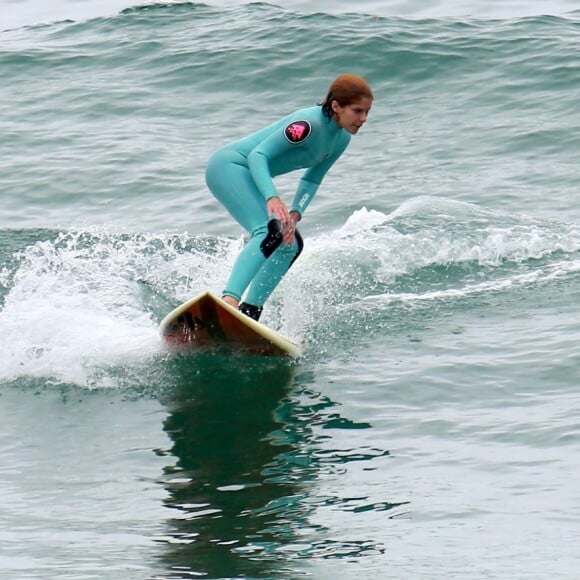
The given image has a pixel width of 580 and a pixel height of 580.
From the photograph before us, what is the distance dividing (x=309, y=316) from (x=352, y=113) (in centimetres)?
208

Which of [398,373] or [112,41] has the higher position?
[112,41]

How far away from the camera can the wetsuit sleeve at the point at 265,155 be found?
8641mm

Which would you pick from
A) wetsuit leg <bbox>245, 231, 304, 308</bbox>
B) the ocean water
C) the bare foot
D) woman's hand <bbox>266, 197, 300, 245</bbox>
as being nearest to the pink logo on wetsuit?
woman's hand <bbox>266, 197, 300, 245</bbox>

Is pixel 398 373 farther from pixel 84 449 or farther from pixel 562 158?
pixel 562 158

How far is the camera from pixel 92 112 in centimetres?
1791

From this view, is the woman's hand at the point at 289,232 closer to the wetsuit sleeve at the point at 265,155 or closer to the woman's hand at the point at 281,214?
the woman's hand at the point at 281,214

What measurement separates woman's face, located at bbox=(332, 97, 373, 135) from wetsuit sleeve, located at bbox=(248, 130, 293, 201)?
15.9 inches

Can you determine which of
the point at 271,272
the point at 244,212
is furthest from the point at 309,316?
the point at 244,212

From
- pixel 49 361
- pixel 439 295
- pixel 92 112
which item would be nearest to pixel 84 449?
pixel 49 361

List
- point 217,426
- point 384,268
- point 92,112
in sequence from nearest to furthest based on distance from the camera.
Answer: point 217,426, point 384,268, point 92,112

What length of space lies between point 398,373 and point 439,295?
1884 mm

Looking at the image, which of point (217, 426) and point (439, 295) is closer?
point (217, 426)

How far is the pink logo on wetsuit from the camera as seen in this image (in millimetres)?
8680

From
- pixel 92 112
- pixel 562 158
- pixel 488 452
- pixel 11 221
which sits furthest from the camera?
pixel 92 112
